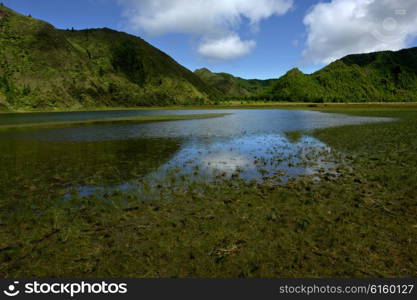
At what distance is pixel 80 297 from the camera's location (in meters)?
6.94

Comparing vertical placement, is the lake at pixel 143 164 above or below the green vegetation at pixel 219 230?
above

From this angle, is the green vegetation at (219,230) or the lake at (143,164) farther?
the lake at (143,164)

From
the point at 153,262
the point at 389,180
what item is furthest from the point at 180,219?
the point at 389,180

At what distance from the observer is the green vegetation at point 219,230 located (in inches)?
299

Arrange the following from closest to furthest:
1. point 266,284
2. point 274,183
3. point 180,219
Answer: point 266,284, point 180,219, point 274,183

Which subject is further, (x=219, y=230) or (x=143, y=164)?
(x=143, y=164)

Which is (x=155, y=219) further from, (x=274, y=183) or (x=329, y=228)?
(x=274, y=183)

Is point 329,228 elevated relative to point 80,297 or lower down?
elevated

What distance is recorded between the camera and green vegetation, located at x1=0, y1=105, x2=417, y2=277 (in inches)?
299

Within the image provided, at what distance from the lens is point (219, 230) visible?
32.7ft

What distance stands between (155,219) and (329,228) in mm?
7563

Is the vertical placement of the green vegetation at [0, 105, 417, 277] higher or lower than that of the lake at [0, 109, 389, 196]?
lower

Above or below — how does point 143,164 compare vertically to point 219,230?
above

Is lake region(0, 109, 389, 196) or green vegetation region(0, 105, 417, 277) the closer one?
green vegetation region(0, 105, 417, 277)
